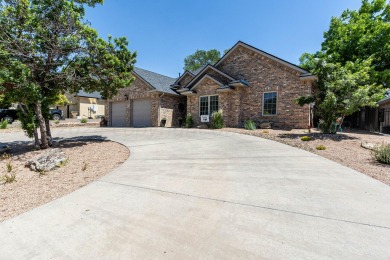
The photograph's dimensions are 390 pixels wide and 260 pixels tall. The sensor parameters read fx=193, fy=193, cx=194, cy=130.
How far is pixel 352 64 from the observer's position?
1177cm

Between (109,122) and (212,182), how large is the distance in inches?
734

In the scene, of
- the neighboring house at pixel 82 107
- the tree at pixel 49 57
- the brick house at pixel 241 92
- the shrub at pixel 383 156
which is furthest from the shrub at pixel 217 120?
the neighboring house at pixel 82 107

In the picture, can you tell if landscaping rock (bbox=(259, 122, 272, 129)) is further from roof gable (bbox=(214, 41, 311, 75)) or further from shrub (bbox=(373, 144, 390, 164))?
shrub (bbox=(373, 144, 390, 164))

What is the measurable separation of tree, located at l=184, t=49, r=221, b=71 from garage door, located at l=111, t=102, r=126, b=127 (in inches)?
1229

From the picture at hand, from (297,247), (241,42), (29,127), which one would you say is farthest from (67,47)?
(241,42)

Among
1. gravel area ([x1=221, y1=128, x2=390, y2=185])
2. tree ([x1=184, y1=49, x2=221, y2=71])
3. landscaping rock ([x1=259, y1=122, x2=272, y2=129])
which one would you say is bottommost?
gravel area ([x1=221, y1=128, x2=390, y2=185])

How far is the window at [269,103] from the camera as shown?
550 inches

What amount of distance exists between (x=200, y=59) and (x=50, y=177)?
48.3 meters

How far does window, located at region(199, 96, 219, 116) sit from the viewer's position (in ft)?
51.0

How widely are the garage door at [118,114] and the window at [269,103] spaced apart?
1317cm

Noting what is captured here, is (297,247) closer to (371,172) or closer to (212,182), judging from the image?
(212,182)

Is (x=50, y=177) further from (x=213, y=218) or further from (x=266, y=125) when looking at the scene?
(x=266, y=125)

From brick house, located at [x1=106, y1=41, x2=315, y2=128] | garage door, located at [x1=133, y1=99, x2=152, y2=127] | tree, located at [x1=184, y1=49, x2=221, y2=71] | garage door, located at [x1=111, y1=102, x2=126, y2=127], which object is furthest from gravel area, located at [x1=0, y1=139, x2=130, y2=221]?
tree, located at [x1=184, y1=49, x2=221, y2=71]

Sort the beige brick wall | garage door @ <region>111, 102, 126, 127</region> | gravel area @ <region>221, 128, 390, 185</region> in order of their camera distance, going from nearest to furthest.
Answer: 1. gravel area @ <region>221, 128, 390, 185</region>
2. the beige brick wall
3. garage door @ <region>111, 102, 126, 127</region>
